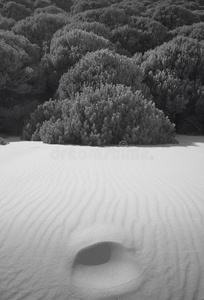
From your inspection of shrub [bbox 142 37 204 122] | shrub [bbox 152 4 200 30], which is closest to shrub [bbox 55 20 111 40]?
shrub [bbox 142 37 204 122]

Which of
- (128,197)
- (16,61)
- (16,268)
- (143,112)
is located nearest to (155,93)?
(143,112)

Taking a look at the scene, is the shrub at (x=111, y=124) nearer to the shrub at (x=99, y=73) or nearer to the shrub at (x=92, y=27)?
the shrub at (x=99, y=73)

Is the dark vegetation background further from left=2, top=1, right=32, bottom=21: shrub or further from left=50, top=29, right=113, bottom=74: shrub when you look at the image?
left=2, top=1, right=32, bottom=21: shrub

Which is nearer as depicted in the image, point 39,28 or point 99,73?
point 99,73

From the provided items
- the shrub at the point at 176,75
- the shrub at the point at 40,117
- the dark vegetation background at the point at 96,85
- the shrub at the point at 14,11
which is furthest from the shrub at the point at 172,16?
the shrub at the point at 40,117

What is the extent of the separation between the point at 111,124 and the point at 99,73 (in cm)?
408

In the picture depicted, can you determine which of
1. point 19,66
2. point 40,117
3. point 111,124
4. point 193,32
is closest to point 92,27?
point 19,66

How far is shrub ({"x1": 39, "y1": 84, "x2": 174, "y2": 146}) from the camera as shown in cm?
745

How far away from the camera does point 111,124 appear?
767 centimetres

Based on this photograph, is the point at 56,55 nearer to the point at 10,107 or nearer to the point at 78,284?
the point at 10,107

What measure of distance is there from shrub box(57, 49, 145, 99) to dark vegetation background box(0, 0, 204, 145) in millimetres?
39

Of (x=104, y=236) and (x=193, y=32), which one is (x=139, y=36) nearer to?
(x=193, y=32)

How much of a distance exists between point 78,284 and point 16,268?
1.44ft

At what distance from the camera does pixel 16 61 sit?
40.5 ft
